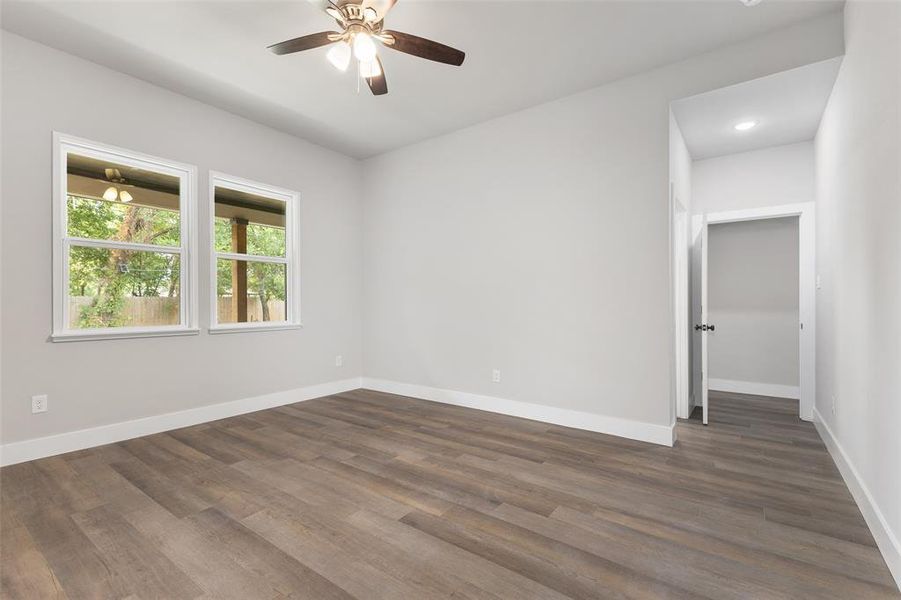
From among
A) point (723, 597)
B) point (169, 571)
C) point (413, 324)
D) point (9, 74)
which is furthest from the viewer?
point (413, 324)

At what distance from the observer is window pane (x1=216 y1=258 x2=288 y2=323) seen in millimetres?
4199

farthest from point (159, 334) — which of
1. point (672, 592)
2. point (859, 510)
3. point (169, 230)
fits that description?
point (859, 510)

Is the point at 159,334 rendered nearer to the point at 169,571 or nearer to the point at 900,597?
the point at 169,571

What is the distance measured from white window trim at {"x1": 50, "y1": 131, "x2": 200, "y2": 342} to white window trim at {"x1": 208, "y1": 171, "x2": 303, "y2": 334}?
167mm

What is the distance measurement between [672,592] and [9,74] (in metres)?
5.00

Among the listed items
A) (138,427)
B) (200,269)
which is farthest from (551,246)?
(138,427)

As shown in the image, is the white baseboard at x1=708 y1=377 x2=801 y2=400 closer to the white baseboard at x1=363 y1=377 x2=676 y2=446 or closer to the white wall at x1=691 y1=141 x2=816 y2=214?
the white wall at x1=691 y1=141 x2=816 y2=214

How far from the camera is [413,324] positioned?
5043 millimetres

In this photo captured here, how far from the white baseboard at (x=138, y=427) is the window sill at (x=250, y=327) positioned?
71 centimetres

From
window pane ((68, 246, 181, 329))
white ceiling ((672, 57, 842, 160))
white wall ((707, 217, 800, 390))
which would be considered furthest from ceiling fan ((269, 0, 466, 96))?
white wall ((707, 217, 800, 390))

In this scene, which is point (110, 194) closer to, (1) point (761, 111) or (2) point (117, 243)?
(2) point (117, 243)

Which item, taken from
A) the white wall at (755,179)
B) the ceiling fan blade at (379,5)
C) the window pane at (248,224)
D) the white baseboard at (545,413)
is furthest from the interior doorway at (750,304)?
the window pane at (248,224)

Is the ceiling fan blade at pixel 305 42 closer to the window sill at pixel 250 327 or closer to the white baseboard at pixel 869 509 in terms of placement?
the window sill at pixel 250 327

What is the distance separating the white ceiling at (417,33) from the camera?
2654 mm
